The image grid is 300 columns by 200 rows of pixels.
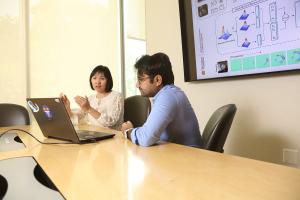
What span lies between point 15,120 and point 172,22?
1759 mm

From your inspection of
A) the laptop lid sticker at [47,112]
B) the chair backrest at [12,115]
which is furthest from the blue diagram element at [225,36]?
the chair backrest at [12,115]

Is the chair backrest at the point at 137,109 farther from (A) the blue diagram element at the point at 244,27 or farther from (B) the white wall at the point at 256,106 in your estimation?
(A) the blue diagram element at the point at 244,27

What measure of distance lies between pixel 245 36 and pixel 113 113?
119 centimetres

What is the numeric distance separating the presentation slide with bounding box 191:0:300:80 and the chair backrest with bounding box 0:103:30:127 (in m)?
1.63

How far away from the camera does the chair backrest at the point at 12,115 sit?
241cm

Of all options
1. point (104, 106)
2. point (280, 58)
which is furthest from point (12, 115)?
point (280, 58)

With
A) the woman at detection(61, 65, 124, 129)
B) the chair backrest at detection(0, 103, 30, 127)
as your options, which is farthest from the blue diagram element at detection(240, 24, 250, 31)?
the chair backrest at detection(0, 103, 30, 127)

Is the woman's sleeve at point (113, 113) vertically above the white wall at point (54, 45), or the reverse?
the white wall at point (54, 45)

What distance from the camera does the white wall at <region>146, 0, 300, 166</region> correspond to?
1741 mm

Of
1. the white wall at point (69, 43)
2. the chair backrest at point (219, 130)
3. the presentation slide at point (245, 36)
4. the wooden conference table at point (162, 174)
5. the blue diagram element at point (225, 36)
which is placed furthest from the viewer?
the white wall at point (69, 43)

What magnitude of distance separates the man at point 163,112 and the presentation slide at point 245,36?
767mm

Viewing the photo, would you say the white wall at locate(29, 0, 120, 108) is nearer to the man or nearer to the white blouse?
the white blouse

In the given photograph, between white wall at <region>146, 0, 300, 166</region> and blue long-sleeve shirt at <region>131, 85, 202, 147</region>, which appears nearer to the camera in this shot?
blue long-sleeve shirt at <region>131, 85, 202, 147</region>

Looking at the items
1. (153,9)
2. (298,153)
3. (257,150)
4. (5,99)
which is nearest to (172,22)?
(153,9)
